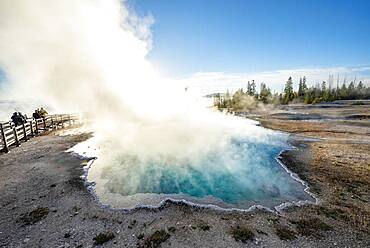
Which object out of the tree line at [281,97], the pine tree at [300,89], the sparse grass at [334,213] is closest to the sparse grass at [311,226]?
the sparse grass at [334,213]

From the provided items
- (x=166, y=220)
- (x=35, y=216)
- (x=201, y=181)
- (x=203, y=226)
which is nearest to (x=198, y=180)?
(x=201, y=181)

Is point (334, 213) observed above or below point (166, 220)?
below

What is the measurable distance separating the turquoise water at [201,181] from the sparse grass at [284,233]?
1635 millimetres

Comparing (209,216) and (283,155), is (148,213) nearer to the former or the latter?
(209,216)

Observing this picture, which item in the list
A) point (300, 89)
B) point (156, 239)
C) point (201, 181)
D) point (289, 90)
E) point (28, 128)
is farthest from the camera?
point (300, 89)

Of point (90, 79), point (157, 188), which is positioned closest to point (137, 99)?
point (90, 79)

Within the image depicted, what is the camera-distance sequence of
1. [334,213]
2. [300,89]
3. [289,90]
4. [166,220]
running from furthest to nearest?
[300,89] → [289,90] → [334,213] → [166,220]

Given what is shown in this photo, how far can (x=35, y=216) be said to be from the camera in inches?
285

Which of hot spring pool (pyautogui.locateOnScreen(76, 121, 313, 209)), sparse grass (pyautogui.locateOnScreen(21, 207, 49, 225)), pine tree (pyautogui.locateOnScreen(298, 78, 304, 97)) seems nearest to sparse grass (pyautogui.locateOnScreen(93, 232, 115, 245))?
hot spring pool (pyautogui.locateOnScreen(76, 121, 313, 209))

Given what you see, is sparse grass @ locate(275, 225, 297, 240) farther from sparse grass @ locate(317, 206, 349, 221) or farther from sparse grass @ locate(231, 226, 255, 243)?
sparse grass @ locate(317, 206, 349, 221)

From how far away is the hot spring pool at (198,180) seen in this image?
29.2 feet

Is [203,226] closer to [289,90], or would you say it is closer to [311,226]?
[311,226]

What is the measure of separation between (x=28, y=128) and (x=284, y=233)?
21050mm

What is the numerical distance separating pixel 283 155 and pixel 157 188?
9406 mm
